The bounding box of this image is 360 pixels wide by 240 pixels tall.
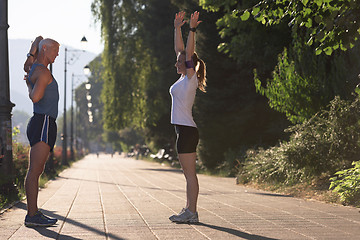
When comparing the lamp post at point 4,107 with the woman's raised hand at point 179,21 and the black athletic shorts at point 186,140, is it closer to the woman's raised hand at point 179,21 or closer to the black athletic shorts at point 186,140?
the black athletic shorts at point 186,140

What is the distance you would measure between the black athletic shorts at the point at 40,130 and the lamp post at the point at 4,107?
175 inches

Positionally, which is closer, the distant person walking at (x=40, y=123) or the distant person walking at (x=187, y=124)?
the distant person walking at (x=40, y=123)

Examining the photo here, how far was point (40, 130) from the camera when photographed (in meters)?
6.68

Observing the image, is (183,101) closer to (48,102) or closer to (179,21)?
(179,21)

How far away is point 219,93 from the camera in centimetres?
2248

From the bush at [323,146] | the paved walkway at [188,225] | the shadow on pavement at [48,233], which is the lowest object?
the paved walkway at [188,225]

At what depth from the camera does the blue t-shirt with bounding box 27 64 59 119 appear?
22.1 feet

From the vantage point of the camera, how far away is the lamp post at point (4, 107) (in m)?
11.0

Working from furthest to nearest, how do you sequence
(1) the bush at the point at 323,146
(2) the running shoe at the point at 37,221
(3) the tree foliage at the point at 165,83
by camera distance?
(3) the tree foliage at the point at 165,83
(1) the bush at the point at 323,146
(2) the running shoe at the point at 37,221

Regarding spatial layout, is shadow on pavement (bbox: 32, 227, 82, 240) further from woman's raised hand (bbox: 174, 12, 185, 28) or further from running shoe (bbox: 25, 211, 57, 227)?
woman's raised hand (bbox: 174, 12, 185, 28)

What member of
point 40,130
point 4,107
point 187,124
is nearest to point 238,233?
point 187,124

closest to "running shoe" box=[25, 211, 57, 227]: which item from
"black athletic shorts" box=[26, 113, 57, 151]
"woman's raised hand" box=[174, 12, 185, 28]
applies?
"black athletic shorts" box=[26, 113, 57, 151]

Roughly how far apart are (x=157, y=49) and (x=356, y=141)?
76.1 feet

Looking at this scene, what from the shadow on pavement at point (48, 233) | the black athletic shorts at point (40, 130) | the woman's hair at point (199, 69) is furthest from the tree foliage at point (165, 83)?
the shadow on pavement at point (48, 233)
